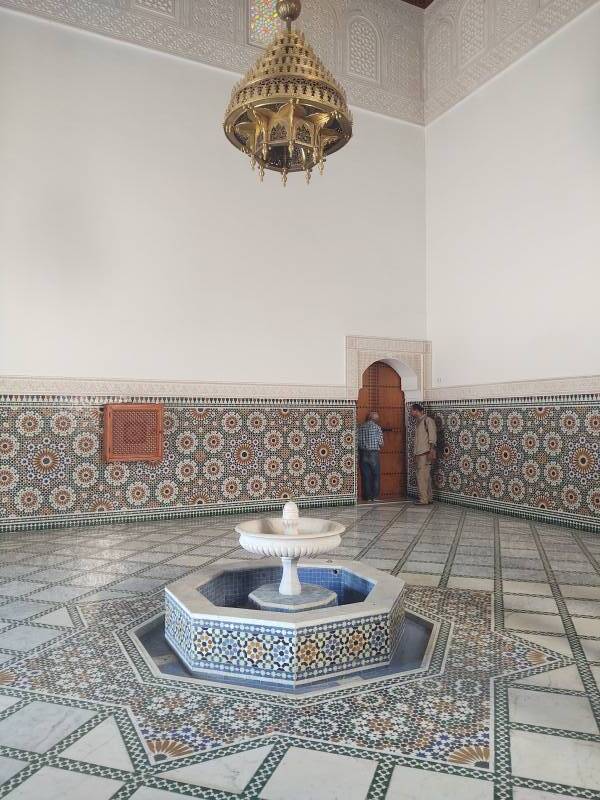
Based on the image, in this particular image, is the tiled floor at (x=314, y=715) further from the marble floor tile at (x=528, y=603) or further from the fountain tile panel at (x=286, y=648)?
the fountain tile panel at (x=286, y=648)

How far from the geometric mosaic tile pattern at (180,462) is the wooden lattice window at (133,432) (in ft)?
0.30

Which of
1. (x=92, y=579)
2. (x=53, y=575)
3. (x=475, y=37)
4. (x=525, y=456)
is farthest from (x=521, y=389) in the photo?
(x=53, y=575)

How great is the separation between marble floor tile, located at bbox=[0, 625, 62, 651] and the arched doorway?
151 inches

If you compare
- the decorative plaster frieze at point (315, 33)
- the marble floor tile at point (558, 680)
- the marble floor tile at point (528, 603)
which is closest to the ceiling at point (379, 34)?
the decorative plaster frieze at point (315, 33)

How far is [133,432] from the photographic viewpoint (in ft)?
14.3

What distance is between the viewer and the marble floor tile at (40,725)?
1.38 meters

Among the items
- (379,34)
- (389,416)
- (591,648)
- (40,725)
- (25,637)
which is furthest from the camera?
(389,416)

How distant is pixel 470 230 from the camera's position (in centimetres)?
509

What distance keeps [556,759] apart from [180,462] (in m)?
3.62

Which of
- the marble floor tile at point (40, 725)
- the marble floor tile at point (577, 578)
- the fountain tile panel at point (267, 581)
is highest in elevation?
the fountain tile panel at point (267, 581)

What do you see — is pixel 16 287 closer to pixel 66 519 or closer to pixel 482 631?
pixel 66 519

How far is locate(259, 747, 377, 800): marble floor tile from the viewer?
1195mm

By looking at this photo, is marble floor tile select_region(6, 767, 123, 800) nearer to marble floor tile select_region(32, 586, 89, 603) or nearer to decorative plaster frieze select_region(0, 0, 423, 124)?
marble floor tile select_region(32, 586, 89, 603)

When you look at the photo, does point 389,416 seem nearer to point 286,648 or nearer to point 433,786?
point 286,648
